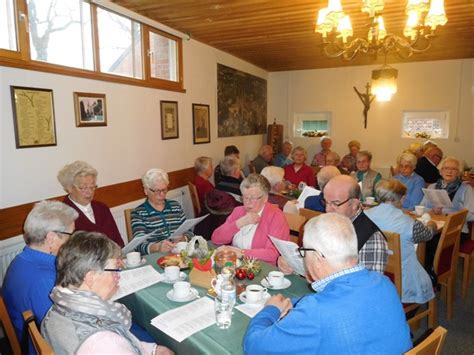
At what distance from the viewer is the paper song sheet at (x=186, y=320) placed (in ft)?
4.61

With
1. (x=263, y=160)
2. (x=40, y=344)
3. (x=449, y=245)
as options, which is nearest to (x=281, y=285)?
(x=40, y=344)

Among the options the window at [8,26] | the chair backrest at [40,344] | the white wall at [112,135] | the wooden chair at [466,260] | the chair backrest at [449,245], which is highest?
the window at [8,26]

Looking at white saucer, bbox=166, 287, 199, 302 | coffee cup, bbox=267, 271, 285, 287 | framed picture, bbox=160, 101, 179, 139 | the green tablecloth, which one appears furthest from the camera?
framed picture, bbox=160, 101, 179, 139

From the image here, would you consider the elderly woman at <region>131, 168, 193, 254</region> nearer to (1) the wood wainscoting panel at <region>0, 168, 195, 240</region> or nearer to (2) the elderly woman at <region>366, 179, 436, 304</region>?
(1) the wood wainscoting panel at <region>0, 168, 195, 240</region>

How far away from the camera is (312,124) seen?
25.4 ft

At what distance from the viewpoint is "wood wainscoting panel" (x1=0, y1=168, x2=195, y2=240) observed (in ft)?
8.22

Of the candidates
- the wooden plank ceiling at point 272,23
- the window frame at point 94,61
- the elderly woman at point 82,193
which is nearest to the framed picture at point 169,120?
the window frame at point 94,61

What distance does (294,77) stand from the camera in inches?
300

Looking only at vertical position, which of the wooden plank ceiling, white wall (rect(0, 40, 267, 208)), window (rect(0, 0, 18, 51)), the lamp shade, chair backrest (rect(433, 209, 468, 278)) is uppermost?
the wooden plank ceiling

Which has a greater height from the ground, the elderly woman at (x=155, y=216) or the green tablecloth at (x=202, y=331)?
the elderly woman at (x=155, y=216)

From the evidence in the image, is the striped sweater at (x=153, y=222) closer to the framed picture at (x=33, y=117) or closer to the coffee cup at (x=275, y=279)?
the framed picture at (x=33, y=117)

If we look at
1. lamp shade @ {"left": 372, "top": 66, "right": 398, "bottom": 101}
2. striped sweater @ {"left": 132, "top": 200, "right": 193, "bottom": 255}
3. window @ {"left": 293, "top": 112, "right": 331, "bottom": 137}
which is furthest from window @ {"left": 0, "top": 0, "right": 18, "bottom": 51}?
window @ {"left": 293, "top": 112, "right": 331, "bottom": 137}

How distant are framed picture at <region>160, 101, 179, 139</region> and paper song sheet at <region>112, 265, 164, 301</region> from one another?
253 centimetres

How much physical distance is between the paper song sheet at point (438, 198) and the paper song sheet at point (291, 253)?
7.49ft
